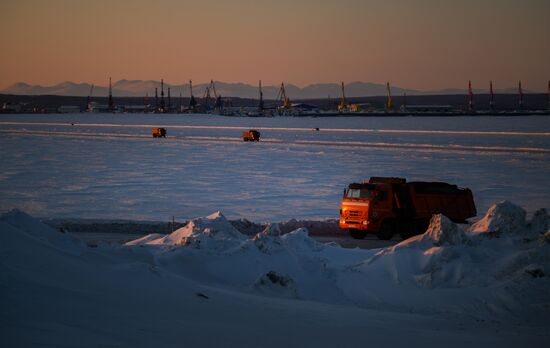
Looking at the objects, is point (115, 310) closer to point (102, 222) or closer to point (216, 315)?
point (216, 315)

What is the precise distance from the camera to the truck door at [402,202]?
2325 cm

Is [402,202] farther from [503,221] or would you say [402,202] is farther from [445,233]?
[445,233]

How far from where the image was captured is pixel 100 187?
131 ft

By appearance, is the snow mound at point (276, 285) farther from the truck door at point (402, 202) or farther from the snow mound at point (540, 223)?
the truck door at point (402, 202)

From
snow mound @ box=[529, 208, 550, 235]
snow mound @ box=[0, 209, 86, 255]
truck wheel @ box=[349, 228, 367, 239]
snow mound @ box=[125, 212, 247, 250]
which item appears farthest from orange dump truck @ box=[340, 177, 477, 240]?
snow mound @ box=[0, 209, 86, 255]

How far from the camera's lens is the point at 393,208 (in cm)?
2319

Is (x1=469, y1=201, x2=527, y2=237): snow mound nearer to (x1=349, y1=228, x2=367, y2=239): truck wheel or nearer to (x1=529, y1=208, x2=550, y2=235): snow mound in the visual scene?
(x1=529, y1=208, x2=550, y2=235): snow mound

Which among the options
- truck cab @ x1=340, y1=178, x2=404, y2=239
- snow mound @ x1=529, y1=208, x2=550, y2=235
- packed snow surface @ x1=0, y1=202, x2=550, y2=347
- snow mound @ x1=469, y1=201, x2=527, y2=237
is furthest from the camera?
truck cab @ x1=340, y1=178, x2=404, y2=239

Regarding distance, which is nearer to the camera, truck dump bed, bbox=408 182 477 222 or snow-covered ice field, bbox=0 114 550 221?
truck dump bed, bbox=408 182 477 222

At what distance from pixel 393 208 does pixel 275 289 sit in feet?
36.6

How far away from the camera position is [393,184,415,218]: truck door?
23.2m

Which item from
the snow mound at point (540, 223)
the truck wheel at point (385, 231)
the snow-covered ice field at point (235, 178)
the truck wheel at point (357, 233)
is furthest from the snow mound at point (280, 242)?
the snow-covered ice field at point (235, 178)

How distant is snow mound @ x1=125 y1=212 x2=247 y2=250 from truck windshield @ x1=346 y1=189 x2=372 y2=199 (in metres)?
6.53

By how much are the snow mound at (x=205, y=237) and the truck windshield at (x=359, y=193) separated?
6.53 meters
